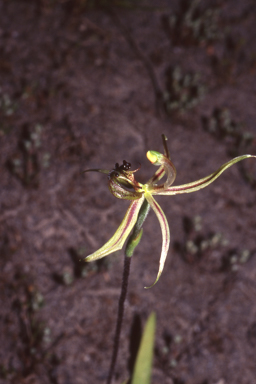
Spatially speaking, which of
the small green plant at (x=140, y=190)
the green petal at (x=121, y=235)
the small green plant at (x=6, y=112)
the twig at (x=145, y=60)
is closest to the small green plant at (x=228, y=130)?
the twig at (x=145, y=60)

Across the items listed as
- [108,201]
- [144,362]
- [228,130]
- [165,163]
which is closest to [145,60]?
[228,130]

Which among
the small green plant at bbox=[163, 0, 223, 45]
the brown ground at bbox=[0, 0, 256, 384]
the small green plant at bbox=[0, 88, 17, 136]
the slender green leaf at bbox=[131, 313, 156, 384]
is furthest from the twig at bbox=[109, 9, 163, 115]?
the slender green leaf at bbox=[131, 313, 156, 384]

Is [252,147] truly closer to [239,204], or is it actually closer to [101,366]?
[239,204]

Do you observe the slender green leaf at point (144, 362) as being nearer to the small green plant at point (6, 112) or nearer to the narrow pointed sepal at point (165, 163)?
the narrow pointed sepal at point (165, 163)

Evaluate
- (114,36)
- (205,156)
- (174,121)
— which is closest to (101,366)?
(205,156)

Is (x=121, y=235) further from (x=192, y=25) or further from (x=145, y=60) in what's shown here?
(x=192, y=25)
